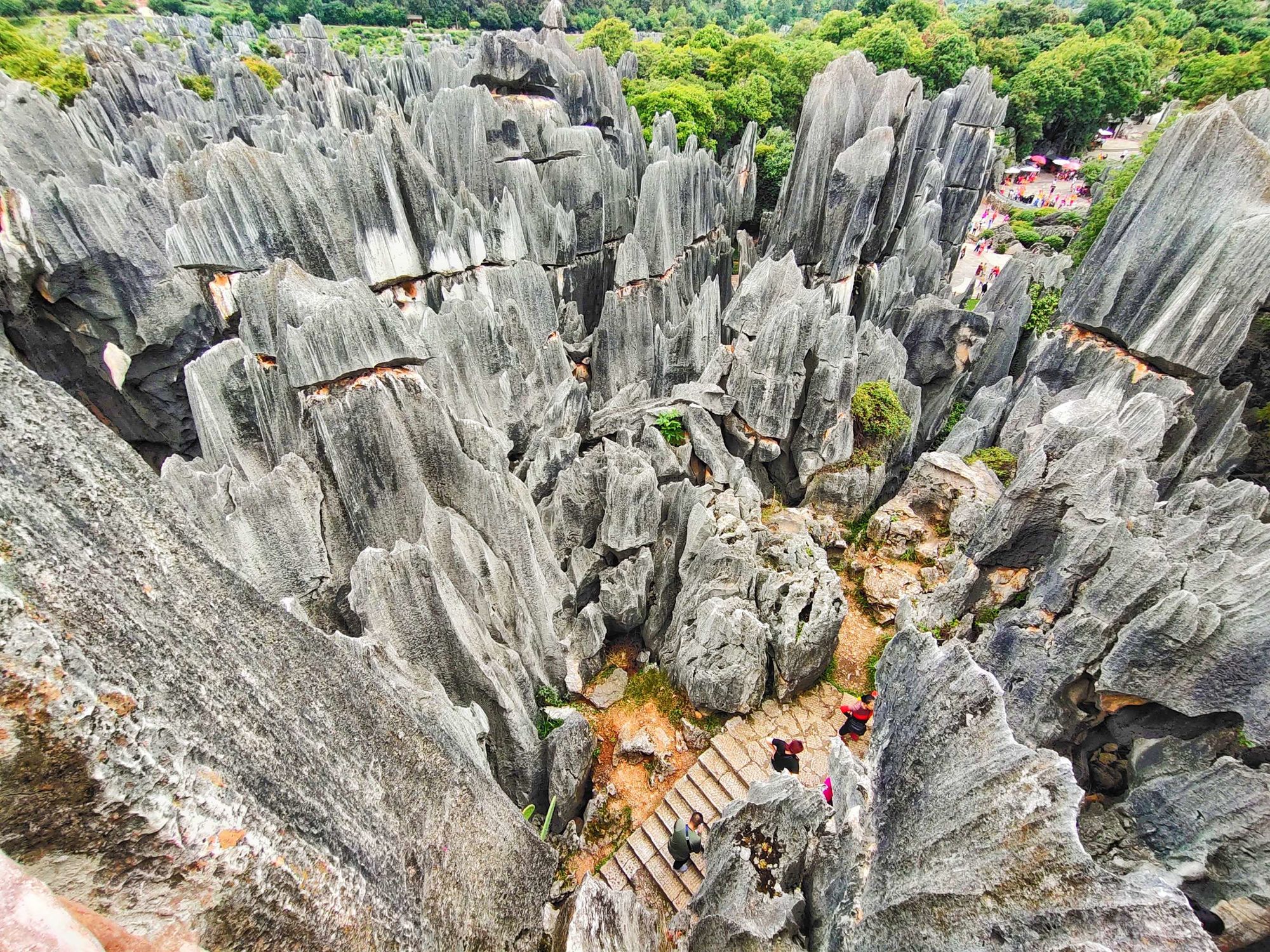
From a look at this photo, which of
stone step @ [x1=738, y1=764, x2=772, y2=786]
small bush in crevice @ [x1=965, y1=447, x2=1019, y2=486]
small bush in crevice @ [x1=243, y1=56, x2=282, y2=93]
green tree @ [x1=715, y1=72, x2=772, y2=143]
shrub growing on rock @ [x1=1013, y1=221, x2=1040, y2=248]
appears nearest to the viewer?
stone step @ [x1=738, y1=764, x2=772, y2=786]

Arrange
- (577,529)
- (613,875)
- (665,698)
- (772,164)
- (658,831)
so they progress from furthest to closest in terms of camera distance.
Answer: (772,164) → (577,529) → (665,698) → (658,831) → (613,875)

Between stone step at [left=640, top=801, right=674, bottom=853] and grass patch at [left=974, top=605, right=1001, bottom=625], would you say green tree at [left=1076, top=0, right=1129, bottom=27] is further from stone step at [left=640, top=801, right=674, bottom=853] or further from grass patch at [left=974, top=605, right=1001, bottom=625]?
stone step at [left=640, top=801, right=674, bottom=853]

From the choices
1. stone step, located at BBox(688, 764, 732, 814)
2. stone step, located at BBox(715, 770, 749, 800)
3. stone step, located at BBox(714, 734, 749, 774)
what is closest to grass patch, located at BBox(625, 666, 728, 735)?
stone step, located at BBox(714, 734, 749, 774)

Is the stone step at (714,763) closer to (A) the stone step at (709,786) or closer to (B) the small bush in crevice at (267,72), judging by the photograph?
(A) the stone step at (709,786)

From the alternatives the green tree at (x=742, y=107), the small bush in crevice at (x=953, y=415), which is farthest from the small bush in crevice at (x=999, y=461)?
the green tree at (x=742, y=107)

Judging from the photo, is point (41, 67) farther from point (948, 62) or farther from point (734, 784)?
point (948, 62)

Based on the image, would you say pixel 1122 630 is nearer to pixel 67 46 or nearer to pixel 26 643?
pixel 26 643

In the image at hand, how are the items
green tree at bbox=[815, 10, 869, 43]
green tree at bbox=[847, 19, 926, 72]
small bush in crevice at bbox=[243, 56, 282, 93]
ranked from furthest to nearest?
green tree at bbox=[815, 10, 869, 43]
green tree at bbox=[847, 19, 926, 72]
small bush in crevice at bbox=[243, 56, 282, 93]

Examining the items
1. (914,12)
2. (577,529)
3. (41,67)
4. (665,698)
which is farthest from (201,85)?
(914,12)
